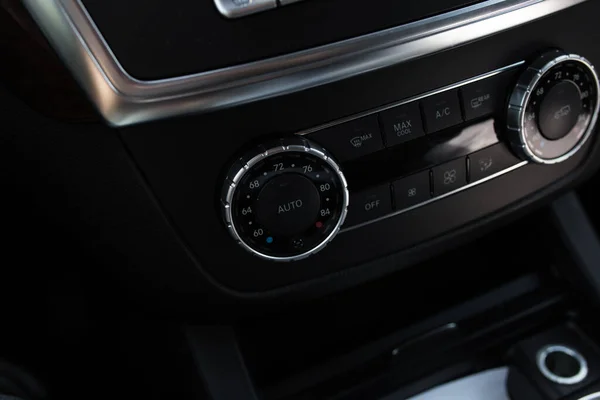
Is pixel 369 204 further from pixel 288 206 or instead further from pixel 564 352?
pixel 564 352

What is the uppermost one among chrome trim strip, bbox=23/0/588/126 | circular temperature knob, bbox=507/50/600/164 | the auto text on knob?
chrome trim strip, bbox=23/0/588/126

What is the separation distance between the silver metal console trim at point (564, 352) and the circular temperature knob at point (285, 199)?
0.85 ft

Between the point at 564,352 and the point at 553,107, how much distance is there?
24 cm

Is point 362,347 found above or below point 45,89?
below

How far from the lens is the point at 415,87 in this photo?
1.56 feet

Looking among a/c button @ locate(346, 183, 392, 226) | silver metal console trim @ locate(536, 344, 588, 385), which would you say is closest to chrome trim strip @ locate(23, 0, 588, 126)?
a/c button @ locate(346, 183, 392, 226)

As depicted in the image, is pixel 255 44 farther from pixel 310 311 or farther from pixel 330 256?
pixel 310 311

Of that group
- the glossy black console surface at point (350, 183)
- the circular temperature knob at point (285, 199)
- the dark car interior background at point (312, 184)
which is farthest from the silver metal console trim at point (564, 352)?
the circular temperature knob at point (285, 199)

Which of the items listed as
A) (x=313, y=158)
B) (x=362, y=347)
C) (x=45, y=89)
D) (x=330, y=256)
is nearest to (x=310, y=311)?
(x=362, y=347)

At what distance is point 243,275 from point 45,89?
0.69 feet

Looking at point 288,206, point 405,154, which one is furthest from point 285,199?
point 405,154

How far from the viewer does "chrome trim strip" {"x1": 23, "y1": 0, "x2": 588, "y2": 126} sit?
0.38 metres

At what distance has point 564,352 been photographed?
1.98ft

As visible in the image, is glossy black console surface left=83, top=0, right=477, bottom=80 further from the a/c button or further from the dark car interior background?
the a/c button
